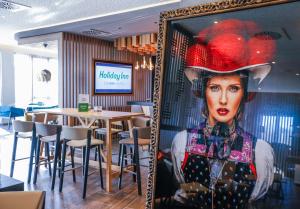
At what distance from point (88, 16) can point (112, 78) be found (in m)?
2.37

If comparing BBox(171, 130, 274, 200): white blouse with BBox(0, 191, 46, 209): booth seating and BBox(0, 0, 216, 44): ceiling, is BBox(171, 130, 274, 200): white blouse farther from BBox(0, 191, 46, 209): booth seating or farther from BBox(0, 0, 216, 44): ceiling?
BBox(0, 0, 216, 44): ceiling

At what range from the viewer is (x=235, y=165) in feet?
5.22

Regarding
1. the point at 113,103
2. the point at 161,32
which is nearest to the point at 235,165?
the point at 161,32

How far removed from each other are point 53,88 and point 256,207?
1093 centimetres

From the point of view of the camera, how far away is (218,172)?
1.65 m

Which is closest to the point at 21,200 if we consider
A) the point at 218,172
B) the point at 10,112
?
the point at 218,172

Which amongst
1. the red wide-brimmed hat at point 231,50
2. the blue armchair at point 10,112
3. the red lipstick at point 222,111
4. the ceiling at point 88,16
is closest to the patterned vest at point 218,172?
the red lipstick at point 222,111

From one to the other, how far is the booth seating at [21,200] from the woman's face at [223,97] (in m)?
1.18

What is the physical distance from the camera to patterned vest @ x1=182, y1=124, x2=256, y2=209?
1555 mm

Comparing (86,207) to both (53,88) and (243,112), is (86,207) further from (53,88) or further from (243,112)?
(53,88)

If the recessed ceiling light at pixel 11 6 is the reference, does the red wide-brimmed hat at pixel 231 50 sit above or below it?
below

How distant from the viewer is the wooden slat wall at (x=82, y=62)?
6445mm

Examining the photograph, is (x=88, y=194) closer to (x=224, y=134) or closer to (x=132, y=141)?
(x=132, y=141)

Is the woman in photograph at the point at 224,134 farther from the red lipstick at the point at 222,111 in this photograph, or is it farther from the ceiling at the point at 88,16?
the ceiling at the point at 88,16
